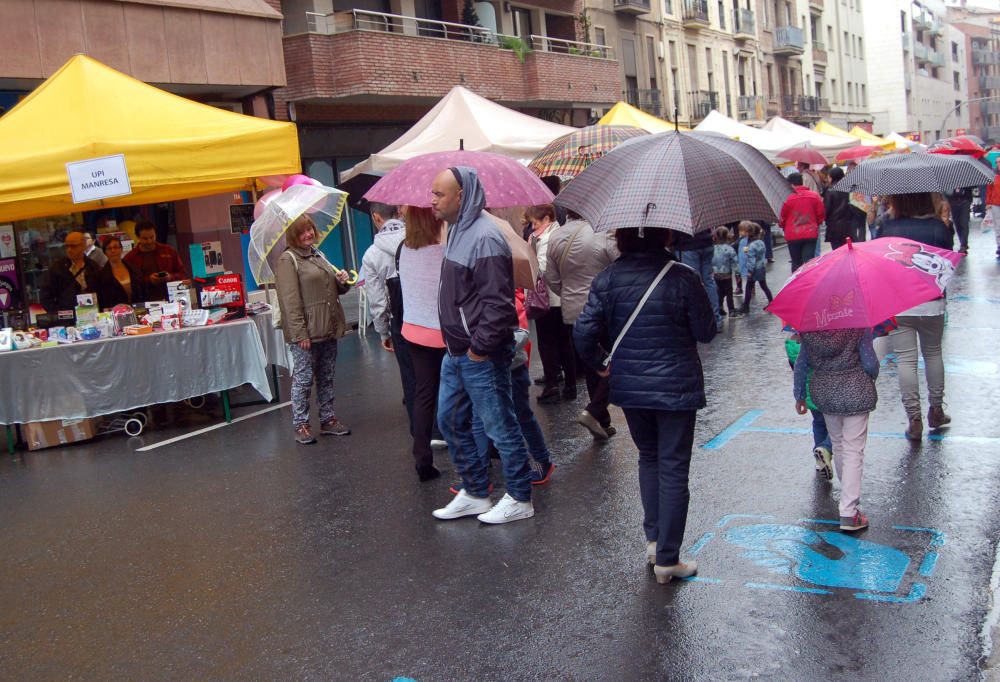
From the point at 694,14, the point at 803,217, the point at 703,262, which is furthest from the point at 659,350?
the point at 694,14

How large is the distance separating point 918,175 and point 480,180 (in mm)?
2963

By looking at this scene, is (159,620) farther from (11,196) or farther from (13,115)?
(13,115)

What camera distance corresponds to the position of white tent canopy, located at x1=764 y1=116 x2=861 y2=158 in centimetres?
2172

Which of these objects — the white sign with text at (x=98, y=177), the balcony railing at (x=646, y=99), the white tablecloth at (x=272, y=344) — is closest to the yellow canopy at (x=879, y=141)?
the balcony railing at (x=646, y=99)

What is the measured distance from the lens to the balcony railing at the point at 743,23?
46312 mm

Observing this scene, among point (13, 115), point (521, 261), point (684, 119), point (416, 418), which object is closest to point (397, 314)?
point (416, 418)

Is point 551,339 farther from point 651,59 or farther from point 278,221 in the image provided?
point 651,59

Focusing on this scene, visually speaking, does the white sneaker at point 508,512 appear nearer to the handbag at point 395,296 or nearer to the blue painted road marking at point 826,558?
the blue painted road marking at point 826,558

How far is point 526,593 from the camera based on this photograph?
4680 mm

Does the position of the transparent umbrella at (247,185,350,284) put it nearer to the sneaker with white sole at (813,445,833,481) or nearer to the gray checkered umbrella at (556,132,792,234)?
the gray checkered umbrella at (556,132,792,234)

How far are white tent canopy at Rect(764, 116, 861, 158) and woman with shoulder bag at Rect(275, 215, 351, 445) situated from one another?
49.1ft

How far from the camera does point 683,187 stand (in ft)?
14.0

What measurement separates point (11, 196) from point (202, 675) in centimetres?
588

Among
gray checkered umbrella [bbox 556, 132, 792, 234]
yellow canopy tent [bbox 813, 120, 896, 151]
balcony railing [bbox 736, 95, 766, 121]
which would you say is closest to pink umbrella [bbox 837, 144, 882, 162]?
yellow canopy tent [bbox 813, 120, 896, 151]
